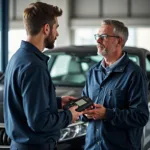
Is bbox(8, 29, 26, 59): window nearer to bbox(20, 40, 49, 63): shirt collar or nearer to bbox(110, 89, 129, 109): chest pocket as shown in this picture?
bbox(110, 89, 129, 109): chest pocket

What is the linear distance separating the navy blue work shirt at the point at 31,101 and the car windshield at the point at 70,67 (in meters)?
2.25

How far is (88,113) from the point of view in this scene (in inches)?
102

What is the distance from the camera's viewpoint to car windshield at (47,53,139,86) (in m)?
4.66

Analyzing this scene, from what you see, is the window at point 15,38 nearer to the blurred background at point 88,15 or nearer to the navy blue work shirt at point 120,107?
the blurred background at point 88,15

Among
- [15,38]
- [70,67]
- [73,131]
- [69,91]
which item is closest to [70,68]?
[70,67]

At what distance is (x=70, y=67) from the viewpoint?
4949 mm

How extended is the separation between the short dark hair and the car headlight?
133 centimetres

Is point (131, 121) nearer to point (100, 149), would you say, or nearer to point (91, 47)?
point (100, 149)

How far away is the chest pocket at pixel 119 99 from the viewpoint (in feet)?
8.57

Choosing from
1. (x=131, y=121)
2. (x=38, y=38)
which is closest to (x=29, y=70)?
(x=38, y=38)

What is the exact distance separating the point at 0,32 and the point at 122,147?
5.46 m

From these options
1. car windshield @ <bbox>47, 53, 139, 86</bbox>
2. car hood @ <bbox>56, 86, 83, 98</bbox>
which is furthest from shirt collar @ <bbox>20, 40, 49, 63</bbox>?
car windshield @ <bbox>47, 53, 139, 86</bbox>

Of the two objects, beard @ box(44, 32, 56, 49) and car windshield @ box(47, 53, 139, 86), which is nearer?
beard @ box(44, 32, 56, 49)

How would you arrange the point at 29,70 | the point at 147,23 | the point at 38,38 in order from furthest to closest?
the point at 147,23, the point at 38,38, the point at 29,70
